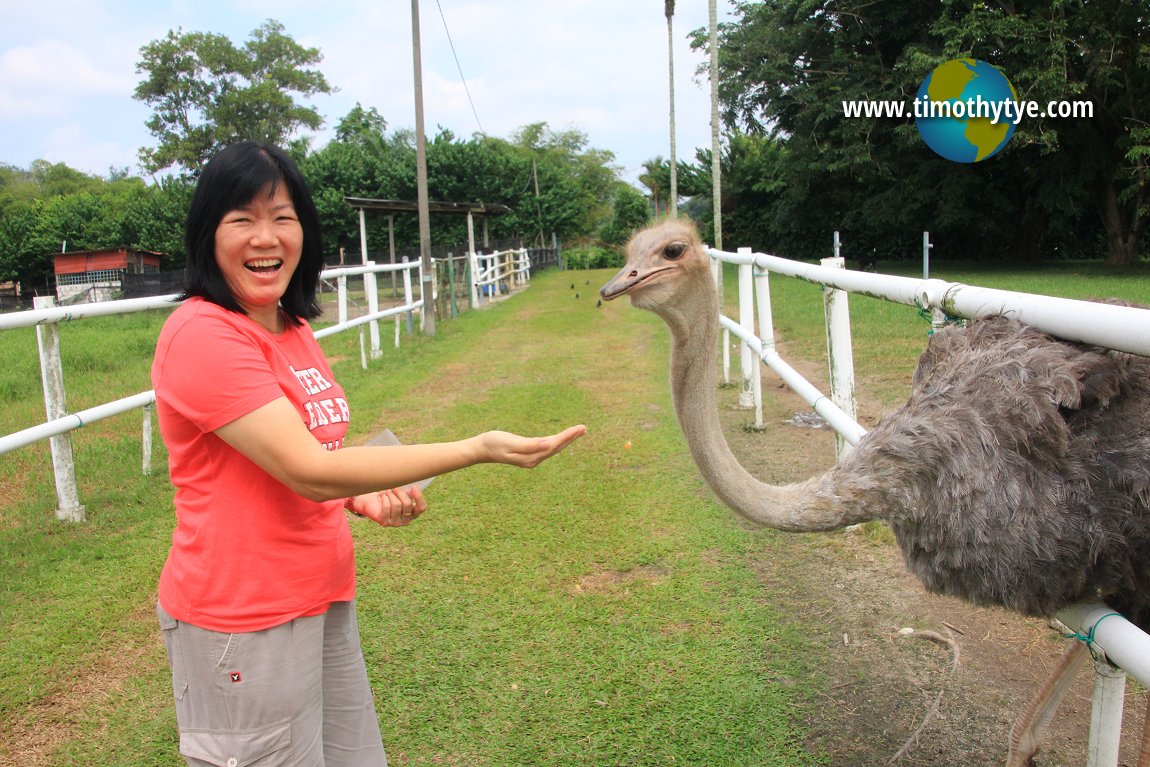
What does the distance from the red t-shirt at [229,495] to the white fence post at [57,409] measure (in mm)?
3154

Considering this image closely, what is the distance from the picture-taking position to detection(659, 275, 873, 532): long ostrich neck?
79.5 inches

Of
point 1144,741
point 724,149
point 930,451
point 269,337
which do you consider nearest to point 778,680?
point 1144,741

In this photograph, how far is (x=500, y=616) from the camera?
11.4 ft

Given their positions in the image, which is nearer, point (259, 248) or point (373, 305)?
point (259, 248)

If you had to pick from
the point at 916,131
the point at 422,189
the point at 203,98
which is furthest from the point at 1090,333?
the point at 203,98

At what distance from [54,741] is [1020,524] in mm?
2886

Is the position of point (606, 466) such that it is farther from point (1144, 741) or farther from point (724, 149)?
point (724, 149)

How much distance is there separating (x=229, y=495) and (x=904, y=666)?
2425mm

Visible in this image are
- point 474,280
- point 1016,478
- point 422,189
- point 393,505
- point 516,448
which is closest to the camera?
point 516,448

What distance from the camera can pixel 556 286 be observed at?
24.1 metres

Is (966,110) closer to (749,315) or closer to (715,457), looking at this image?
(749,315)

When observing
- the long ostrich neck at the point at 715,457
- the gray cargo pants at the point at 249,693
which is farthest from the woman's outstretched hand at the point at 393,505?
the long ostrich neck at the point at 715,457

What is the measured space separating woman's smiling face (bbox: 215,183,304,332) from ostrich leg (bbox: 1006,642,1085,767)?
2.22 m

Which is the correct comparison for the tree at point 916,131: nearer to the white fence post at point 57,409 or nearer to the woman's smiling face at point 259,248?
the white fence post at point 57,409
